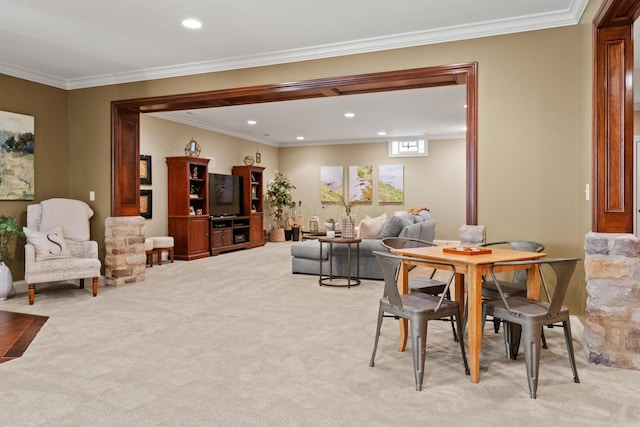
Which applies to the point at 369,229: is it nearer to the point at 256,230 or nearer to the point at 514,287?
the point at 514,287

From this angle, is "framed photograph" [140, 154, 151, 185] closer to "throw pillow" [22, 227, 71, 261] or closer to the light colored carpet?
"throw pillow" [22, 227, 71, 261]

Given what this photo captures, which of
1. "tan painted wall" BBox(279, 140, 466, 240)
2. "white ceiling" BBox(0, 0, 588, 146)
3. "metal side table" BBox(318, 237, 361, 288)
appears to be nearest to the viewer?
"white ceiling" BBox(0, 0, 588, 146)

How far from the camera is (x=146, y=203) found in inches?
311

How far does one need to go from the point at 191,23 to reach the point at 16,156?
2968 mm

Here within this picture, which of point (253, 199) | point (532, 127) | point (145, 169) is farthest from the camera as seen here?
point (253, 199)

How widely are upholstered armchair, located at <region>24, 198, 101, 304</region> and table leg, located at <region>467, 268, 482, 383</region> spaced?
13.7 feet

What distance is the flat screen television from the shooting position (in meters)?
9.22

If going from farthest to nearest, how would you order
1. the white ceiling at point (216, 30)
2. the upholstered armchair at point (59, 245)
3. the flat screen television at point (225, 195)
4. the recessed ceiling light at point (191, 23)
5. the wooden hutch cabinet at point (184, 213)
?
the flat screen television at point (225, 195), the wooden hutch cabinet at point (184, 213), the upholstered armchair at point (59, 245), the recessed ceiling light at point (191, 23), the white ceiling at point (216, 30)

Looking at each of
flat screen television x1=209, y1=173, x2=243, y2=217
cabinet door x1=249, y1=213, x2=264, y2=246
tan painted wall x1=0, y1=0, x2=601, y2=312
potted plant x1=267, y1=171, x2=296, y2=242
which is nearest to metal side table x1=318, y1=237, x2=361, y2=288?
tan painted wall x1=0, y1=0, x2=601, y2=312

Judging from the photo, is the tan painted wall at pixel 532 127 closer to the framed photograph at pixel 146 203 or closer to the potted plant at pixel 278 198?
the framed photograph at pixel 146 203

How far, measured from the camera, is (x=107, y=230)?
5.77 metres

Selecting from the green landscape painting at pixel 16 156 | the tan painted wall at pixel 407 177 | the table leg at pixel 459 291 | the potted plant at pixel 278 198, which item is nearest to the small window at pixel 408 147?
the tan painted wall at pixel 407 177

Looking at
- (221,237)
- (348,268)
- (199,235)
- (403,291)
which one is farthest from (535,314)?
(221,237)

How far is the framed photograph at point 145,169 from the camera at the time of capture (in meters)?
7.77
